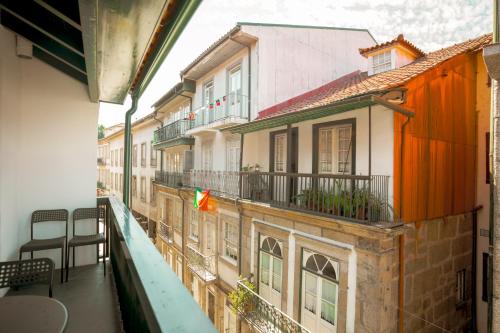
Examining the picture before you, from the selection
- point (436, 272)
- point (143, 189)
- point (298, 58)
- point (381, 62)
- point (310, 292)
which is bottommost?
point (310, 292)

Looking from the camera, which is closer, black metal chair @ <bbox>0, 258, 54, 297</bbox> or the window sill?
black metal chair @ <bbox>0, 258, 54, 297</bbox>

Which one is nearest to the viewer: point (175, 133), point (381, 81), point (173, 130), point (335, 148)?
point (381, 81)

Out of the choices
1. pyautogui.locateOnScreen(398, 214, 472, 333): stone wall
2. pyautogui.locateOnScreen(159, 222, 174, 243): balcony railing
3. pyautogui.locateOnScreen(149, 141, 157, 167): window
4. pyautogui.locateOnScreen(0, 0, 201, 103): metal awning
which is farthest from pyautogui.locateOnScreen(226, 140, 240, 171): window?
pyautogui.locateOnScreen(149, 141, 157, 167): window

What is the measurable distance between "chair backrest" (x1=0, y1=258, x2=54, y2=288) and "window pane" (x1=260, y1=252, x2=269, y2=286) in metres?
7.43

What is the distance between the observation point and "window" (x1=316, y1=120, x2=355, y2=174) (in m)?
7.69

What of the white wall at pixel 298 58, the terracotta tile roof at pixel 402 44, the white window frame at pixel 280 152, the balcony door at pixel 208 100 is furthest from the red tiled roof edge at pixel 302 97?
the balcony door at pixel 208 100

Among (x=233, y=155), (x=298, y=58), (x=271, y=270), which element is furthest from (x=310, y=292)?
(x=298, y=58)

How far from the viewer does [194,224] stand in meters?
14.8

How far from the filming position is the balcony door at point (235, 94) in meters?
12.0

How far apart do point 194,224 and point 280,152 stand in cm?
694

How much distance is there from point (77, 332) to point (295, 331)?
5964 millimetres

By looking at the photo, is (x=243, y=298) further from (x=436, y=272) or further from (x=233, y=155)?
(x=233, y=155)

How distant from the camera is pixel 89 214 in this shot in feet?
14.4

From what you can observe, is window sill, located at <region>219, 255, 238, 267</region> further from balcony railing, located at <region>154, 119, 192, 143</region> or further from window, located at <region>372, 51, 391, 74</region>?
window, located at <region>372, 51, 391, 74</region>
